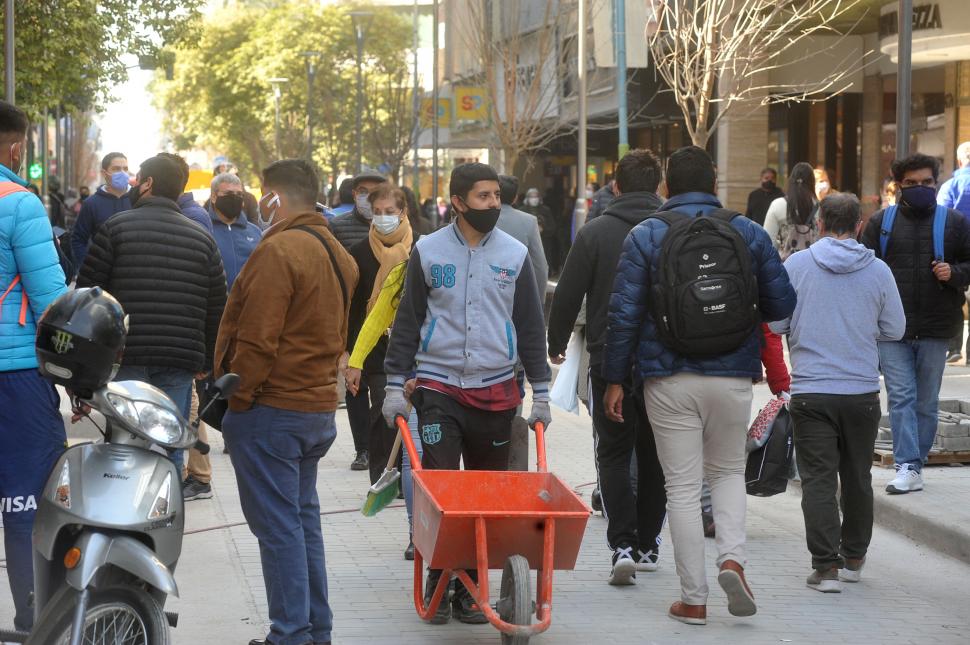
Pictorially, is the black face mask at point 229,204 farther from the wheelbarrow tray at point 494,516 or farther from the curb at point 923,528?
the wheelbarrow tray at point 494,516

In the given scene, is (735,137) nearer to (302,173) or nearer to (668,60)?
(668,60)

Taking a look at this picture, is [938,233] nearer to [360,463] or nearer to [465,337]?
[465,337]

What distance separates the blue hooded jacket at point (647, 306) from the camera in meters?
6.31

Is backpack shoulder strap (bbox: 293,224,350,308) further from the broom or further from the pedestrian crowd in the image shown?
the broom

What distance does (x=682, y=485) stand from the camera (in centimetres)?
636

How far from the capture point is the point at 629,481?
284 inches

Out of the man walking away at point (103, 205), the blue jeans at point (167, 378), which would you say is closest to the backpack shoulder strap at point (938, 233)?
the blue jeans at point (167, 378)

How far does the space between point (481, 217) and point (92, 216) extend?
5503 millimetres

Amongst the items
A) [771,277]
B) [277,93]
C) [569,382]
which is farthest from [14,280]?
[277,93]

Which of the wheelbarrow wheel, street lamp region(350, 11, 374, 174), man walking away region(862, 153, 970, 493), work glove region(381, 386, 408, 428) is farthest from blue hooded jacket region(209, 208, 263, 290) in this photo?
street lamp region(350, 11, 374, 174)

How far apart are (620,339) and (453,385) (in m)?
0.71

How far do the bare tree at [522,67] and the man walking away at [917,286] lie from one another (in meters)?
26.4

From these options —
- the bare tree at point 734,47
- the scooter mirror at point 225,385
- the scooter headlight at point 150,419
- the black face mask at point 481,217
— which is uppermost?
the bare tree at point 734,47

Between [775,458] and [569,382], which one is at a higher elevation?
[569,382]
